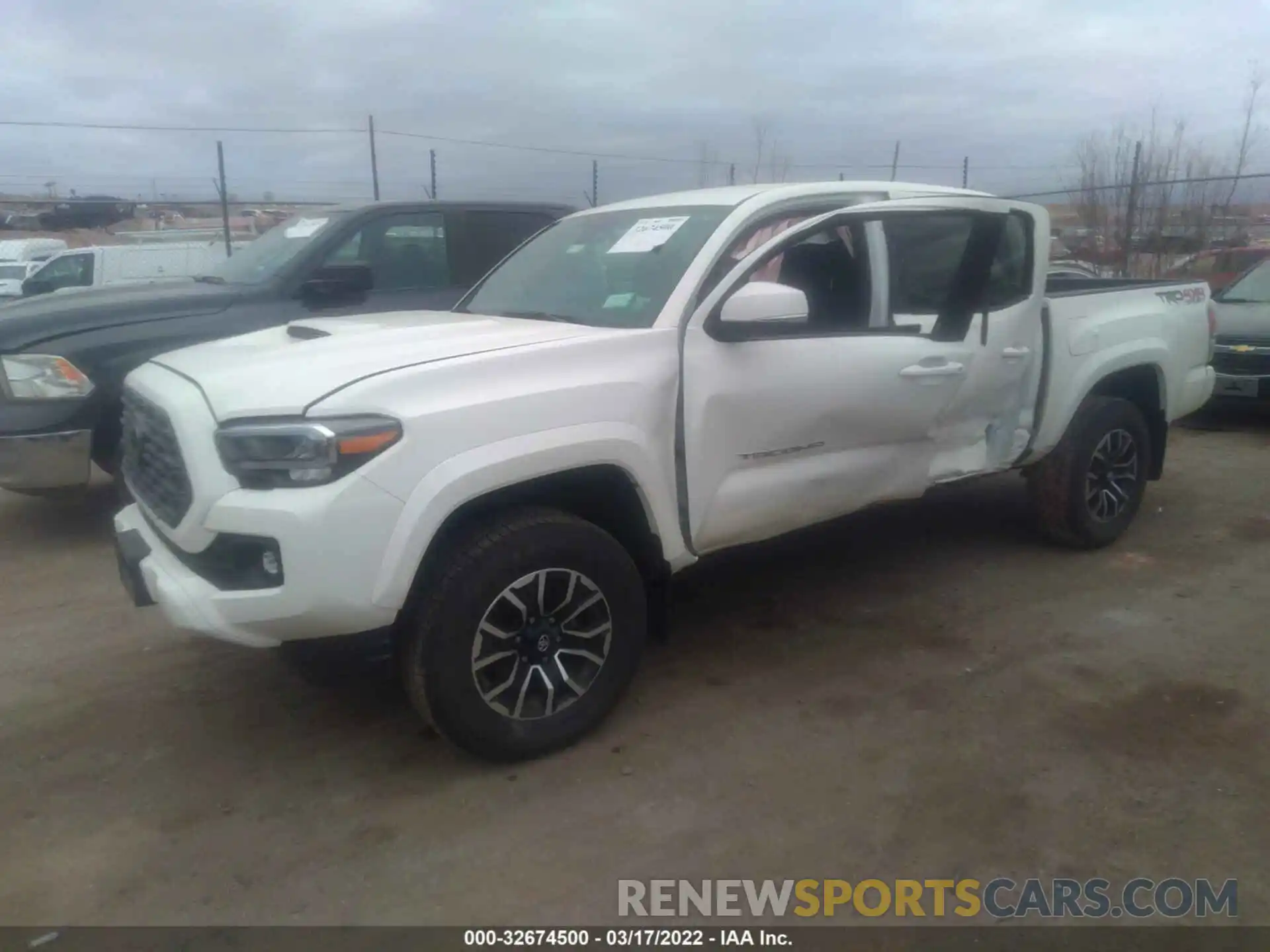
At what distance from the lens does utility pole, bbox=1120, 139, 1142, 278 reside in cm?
1399

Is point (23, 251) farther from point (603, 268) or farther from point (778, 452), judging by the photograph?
point (778, 452)

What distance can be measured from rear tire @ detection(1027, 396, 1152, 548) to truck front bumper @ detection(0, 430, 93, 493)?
4841mm

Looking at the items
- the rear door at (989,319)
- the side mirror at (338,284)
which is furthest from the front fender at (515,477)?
the side mirror at (338,284)

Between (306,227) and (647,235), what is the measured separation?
3232 millimetres

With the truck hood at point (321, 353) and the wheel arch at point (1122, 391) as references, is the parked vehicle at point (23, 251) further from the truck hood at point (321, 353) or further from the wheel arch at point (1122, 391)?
the wheel arch at point (1122, 391)

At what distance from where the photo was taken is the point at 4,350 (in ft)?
17.4

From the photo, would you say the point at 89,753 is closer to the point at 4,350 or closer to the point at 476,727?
the point at 476,727

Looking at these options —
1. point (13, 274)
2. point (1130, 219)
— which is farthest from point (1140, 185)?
point (13, 274)

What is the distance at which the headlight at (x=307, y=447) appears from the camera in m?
2.90

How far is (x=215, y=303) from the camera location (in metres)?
5.86

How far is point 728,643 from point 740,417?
3.71 feet

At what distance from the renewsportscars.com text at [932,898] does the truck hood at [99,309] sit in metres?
4.30

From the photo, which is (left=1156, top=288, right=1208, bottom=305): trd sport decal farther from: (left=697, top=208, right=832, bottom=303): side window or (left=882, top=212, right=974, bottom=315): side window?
(left=697, top=208, right=832, bottom=303): side window

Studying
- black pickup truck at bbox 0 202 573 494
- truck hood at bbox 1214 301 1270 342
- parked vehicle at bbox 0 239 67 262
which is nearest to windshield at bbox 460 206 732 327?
black pickup truck at bbox 0 202 573 494
